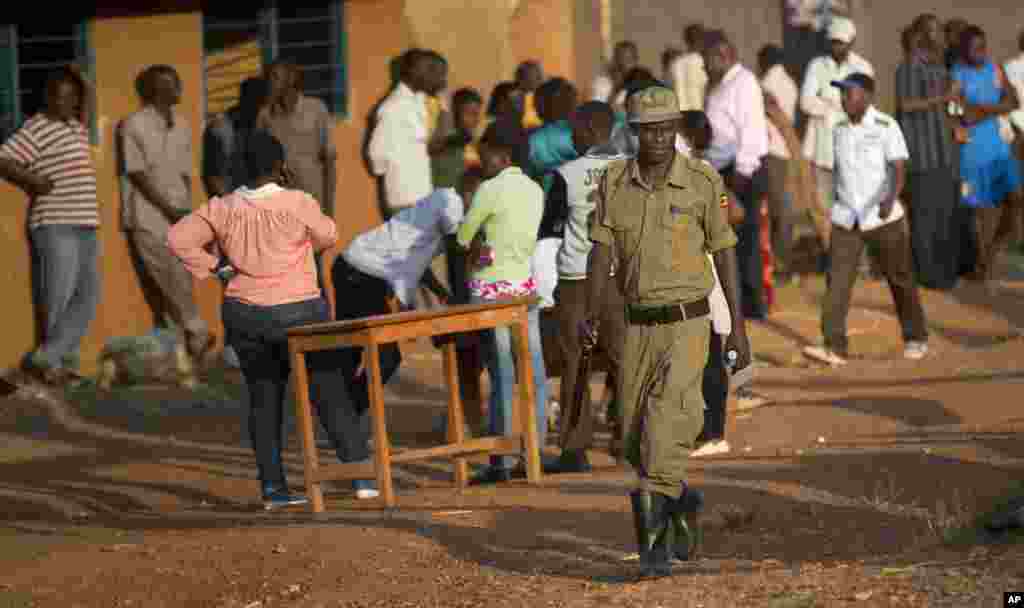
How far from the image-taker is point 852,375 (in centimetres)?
1436

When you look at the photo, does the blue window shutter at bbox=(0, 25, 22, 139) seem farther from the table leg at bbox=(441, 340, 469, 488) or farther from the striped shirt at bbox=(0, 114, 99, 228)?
the table leg at bbox=(441, 340, 469, 488)

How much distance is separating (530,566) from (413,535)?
83cm

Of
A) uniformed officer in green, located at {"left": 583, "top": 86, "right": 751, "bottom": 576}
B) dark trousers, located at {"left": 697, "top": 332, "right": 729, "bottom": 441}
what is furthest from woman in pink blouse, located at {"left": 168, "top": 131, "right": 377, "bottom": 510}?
uniformed officer in green, located at {"left": 583, "top": 86, "right": 751, "bottom": 576}

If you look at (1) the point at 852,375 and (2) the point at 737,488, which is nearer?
(2) the point at 737,488

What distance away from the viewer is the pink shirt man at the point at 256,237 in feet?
32.9

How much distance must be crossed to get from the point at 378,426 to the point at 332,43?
22.9ft

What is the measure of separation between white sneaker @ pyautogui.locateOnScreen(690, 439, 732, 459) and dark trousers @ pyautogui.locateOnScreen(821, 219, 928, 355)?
10.9 feet

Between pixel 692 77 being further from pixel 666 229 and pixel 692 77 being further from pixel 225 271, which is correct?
pixel 666 229

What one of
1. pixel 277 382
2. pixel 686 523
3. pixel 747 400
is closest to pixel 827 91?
pixel 747 400

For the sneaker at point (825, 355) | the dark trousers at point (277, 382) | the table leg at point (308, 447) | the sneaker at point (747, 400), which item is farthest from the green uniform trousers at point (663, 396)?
the sneaker at point (825, 355)

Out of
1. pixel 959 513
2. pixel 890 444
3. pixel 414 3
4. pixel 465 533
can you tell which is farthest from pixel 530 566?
pixel 414 3

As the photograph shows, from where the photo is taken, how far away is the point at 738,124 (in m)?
15.7

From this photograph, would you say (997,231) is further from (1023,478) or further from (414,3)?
(1023,478)

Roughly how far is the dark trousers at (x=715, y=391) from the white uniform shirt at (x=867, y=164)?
3.23 meters
